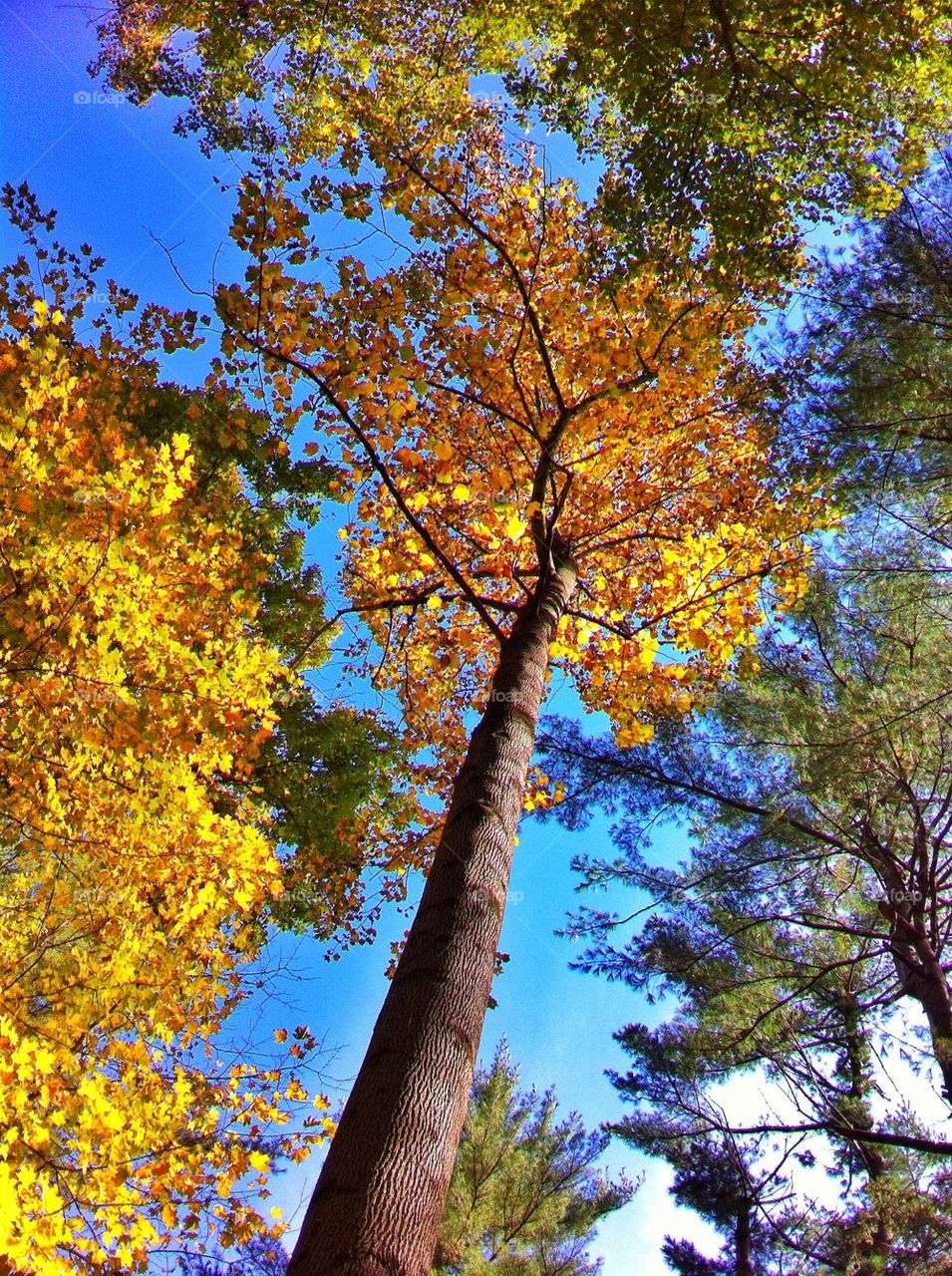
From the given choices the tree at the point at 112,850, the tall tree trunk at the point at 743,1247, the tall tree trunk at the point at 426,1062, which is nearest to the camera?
the tall tree trunk at the point at 426,1062

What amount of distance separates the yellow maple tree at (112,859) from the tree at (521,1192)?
18.0 feet

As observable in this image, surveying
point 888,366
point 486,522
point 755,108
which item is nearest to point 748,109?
point 755,108

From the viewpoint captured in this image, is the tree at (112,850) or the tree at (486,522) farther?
the tree at (112,850)

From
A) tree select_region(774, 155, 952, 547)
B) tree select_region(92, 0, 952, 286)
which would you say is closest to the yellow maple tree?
tree select_region(92, 0, 952, 286)

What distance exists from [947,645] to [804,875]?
258 centimetres

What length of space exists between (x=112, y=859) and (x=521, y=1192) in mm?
8715

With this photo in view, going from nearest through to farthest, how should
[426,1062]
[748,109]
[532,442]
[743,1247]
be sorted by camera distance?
[426,1062] → [748,109] → [532,442] → [743,1247]

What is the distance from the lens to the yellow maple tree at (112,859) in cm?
418

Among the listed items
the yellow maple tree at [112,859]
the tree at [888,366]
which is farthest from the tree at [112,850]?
the tree at [888,366]

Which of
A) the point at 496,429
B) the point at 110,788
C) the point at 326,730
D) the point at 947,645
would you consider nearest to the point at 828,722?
the point at 947,645

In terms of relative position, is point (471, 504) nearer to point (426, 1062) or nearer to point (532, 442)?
point (532, 442)

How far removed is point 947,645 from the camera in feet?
20.2

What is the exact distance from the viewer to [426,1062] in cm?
208

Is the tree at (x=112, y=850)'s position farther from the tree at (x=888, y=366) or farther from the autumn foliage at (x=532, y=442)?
the tree at (x=888, y=366)
